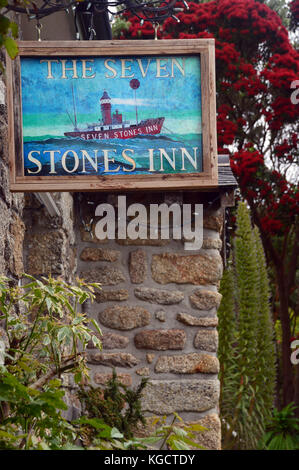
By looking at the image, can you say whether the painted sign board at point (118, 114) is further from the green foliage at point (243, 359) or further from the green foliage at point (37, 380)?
the green foliage at point (243, 359)

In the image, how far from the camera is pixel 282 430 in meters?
8.31

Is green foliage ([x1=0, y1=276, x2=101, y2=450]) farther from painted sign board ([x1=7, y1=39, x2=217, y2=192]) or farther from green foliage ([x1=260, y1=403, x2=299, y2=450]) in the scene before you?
green foliage ([x1=260, y1=403, x2=299, y2=450])

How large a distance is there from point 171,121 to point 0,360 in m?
1.16

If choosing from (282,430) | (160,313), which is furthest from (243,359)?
(160,313)

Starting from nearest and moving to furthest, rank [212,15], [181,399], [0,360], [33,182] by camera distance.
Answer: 1. [0,360]
2. [33,182]
3. [181,399]
4. [212,15]

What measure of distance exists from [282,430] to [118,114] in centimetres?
654

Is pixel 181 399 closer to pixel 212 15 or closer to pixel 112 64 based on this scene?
pixel 112 64

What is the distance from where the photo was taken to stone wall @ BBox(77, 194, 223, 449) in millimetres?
3924

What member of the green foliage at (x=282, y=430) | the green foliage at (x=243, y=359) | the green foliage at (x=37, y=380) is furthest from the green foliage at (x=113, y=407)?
the green foliage at (x=282, y=430)

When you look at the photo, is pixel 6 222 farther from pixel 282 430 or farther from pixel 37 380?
pixel 282 430

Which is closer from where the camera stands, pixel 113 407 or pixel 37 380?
pixel 37 380

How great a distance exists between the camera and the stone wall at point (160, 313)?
3.92m

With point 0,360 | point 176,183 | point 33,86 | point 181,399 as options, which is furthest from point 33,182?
point 181,399
